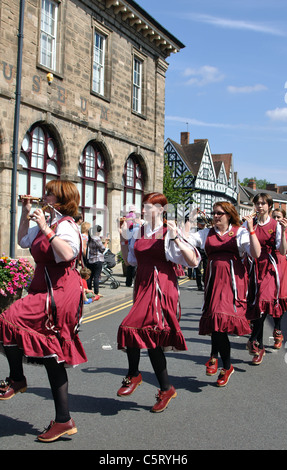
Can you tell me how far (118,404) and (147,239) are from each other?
1.55m

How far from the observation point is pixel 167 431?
3896 mm

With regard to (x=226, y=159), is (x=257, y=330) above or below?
below

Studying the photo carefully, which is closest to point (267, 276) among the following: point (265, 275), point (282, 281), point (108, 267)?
point (265, 275)

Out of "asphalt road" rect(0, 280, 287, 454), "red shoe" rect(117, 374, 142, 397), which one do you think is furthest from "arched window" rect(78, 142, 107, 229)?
"red shoe" rect(117, 374, 142, 397)

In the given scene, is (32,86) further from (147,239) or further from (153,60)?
(147,239)

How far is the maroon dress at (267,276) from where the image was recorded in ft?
20.9

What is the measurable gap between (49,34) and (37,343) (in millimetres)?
15740

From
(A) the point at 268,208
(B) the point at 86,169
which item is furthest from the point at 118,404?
(B) the point at 86,169

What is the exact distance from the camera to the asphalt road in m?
3.65

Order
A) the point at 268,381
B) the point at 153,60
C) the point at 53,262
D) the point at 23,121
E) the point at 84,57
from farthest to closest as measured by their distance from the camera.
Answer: the point at 153,60 → the point at 84,57 → the point at 23,121 → the point at 268,381 → the point at 53,262

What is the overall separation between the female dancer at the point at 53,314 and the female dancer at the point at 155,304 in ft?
2.20

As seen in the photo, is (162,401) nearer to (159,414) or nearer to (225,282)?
(159,414)

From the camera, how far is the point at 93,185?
20.4 m
